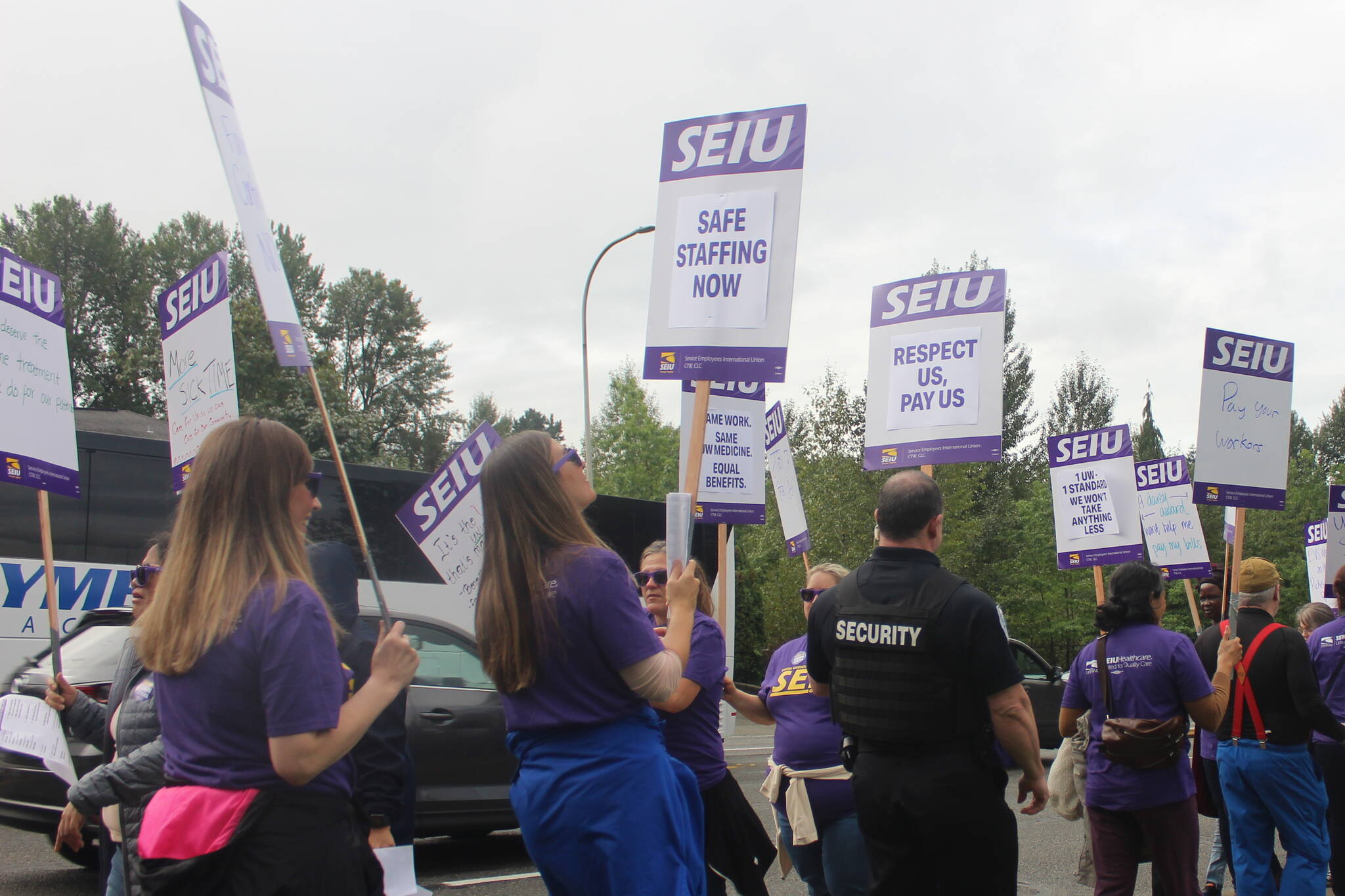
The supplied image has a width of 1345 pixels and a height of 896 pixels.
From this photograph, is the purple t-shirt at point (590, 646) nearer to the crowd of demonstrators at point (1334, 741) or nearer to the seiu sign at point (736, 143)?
the seiu sign at point (736, 143)

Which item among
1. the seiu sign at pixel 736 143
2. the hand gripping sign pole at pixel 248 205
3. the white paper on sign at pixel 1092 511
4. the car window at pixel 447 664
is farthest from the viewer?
the white paper on sign at pixel 1092 511

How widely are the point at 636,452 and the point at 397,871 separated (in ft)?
156

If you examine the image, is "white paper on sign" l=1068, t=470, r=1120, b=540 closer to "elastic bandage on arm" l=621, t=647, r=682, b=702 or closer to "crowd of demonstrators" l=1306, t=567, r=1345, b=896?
"crowd of demonstrators" l=1306, t=567, r=1345, b=896

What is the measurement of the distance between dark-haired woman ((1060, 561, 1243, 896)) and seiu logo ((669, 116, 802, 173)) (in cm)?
245

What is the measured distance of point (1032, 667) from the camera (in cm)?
1502

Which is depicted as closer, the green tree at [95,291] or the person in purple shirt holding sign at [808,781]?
the person in purple shirt holding sign at [808,781]

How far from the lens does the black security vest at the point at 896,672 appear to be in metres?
3.50

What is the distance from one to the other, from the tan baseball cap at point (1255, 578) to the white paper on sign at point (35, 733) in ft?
17.3

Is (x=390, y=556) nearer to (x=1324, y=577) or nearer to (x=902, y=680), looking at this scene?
(x=1324, y=577)

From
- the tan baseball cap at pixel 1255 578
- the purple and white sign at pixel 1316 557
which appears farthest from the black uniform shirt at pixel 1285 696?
the purple and white sign at pixel 1316 557

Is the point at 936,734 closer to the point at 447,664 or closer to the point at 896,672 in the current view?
the point at 896,672

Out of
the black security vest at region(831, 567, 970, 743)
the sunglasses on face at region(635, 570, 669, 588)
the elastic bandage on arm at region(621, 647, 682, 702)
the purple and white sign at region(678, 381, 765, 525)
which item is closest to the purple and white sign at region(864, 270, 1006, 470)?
the purple and white sign at region(678, 381, 765, 525)

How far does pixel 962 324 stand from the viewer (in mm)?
6988

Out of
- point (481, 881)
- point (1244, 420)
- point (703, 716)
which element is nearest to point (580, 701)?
point (703, 716)
